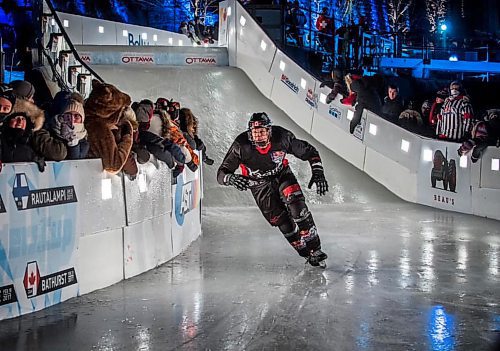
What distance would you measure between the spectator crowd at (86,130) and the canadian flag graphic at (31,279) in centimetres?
87

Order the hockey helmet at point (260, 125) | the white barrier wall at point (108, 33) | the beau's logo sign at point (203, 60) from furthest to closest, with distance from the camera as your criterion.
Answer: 1. the white barrier wall at point (108, 33)
2. the beau's logo sign at point (203, 60)
3. the hockey helmet at point (260, 125)

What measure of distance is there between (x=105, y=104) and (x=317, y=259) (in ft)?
10.1

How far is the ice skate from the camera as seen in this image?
9.30 meters

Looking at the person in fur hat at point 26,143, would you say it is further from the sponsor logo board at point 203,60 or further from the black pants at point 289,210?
the sponsor logo board at point 203,60

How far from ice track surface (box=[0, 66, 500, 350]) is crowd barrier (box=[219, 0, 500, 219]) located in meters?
0.83

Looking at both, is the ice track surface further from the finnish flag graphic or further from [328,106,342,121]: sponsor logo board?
[328,106,342,121]: sponsor logo board

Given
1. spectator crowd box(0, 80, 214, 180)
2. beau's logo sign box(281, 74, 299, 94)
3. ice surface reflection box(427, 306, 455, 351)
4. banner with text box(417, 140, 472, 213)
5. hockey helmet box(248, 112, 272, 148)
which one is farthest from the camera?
beau's logo sign box(281, 74, 299, 94)

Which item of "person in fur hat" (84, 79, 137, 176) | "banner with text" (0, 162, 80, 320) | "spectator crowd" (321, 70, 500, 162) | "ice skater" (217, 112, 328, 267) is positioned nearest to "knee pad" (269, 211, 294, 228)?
"ice skater" (217, 112, 328, 267)

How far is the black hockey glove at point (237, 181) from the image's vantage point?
8.95 m

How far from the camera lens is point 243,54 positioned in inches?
909

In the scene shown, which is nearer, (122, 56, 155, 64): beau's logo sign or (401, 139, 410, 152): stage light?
(401, 139, 410, 152): stage light

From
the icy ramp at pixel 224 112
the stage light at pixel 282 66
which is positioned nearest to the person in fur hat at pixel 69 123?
the icy ramp at pixel 224 112

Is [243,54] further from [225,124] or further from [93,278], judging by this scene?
[93,278]

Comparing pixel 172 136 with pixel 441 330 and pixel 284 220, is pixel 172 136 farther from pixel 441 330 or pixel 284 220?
pixel 441 330
